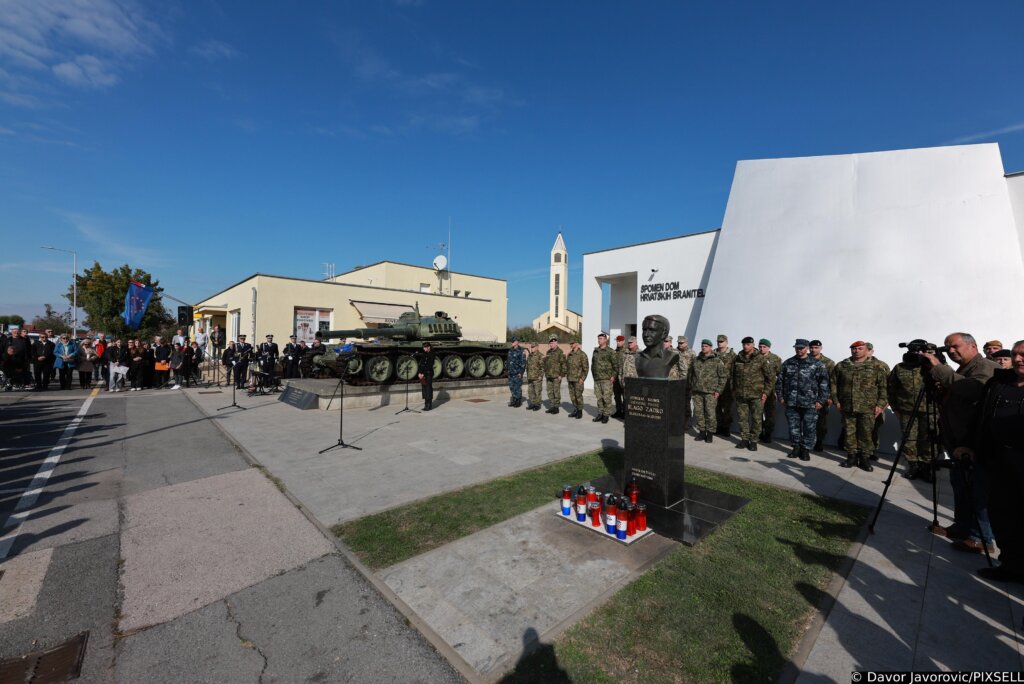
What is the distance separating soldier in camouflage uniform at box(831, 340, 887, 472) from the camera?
616cm

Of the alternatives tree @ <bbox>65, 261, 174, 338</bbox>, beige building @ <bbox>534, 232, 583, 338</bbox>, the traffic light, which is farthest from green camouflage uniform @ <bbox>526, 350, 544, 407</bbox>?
beige building @ <bbox>534, 232, 583, 338</bbox>

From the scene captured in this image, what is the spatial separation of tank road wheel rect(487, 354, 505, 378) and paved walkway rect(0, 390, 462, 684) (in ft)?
34.2

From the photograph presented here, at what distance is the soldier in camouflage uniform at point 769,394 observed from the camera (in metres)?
7.26

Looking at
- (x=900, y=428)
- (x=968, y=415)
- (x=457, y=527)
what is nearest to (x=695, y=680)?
(x=457, y=527)

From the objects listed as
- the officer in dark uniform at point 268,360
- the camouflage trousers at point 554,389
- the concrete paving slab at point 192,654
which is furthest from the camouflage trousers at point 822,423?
the officer in dark uniform at point 268,360

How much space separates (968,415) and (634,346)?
20.6 ft

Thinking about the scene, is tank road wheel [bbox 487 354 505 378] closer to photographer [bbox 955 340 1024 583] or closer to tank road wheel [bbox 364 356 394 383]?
tank road wheel [bbox 364 356 394 383]

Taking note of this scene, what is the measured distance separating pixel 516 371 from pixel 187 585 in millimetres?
9168

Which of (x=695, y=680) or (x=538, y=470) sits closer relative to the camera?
(x=695, y=680)

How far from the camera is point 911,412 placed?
18.8ft

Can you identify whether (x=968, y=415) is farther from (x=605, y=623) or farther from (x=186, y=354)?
(x=186, y=354)

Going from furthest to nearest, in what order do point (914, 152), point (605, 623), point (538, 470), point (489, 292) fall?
point (489, 292)
point (914, 152)
point (538, 470)
point (605, 623)

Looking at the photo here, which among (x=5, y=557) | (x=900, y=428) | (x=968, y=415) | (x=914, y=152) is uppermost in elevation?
(x=914, y=152)

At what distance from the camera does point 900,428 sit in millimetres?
6543
